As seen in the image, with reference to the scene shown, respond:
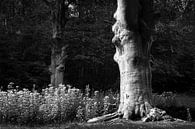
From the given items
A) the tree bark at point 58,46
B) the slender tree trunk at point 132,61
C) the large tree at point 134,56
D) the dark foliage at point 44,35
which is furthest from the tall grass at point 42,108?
the dark foliage at point 44,35

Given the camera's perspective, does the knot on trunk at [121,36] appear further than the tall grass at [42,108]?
Yes

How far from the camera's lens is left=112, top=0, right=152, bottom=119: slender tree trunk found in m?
8.40

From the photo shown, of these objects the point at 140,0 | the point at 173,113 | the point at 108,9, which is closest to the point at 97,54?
the point at 108,9

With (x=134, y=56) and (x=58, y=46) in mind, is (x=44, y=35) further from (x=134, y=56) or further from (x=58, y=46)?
(x=134, y=56)

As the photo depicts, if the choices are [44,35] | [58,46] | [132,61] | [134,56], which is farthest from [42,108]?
[44,35]

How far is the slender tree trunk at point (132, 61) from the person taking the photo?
27.6 feet

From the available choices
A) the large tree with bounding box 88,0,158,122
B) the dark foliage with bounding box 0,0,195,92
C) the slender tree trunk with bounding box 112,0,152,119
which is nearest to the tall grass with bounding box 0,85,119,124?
the large tree with bounding box 88,0,158,122

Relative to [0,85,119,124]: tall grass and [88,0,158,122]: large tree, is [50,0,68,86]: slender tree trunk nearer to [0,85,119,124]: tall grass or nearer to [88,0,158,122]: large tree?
[0,85,119,124]: tall grass

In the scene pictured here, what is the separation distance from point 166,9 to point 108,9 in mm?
4891

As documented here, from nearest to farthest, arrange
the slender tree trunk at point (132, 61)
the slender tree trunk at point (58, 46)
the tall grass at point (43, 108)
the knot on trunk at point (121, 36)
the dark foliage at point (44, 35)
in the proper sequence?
the tall grass at point (43, 108), the slender tree trunk at point (132, 61), the knot on trunk at point (121, 36), the slender tree trunk at point (58, 46), the dark foliage at point (44, 35)

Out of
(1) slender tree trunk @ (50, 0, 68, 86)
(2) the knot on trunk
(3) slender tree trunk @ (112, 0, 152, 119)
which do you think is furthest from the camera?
(1) slender tree trunk @ (50, 0, 68, 86)

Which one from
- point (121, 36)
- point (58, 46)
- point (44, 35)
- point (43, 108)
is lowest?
point (43, 108)

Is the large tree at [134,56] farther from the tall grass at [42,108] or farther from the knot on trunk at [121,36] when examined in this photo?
the tall grass at [42,108]

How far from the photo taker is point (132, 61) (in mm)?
8570
